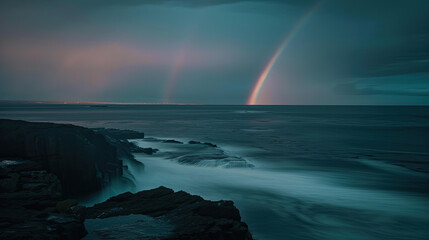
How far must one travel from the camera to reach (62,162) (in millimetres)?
9836

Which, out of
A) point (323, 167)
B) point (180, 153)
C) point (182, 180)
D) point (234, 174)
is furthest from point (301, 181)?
point (180, 153)

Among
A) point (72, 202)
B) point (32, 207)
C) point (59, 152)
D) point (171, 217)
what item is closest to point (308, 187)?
point (171, 217)

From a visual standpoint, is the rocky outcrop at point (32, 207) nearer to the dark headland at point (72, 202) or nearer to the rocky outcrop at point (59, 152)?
the dark headland at point (72, 202)

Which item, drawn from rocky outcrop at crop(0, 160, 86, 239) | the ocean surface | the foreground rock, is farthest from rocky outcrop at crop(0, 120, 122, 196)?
the foreground rock

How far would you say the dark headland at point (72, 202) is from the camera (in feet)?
18.9

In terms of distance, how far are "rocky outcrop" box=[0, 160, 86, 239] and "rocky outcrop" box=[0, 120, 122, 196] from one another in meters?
0.88

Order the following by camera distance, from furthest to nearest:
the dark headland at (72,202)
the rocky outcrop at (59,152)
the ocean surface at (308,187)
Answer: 1. the ocean surface at (308,187)
2. the rocky outcrop at (59,152)
3. the dark headland at (72,202)

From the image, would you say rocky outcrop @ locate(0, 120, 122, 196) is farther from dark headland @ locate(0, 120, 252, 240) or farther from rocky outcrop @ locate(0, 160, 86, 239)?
rocky outcrop @ locate(0, 160, 86, 239)

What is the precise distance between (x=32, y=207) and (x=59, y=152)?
380cm

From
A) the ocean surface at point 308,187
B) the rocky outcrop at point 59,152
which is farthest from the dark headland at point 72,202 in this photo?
the ocean surface at point 308,187

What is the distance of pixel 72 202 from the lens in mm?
6383

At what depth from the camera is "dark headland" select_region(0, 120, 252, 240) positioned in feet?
18.9

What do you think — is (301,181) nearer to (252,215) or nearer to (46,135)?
(252,215)

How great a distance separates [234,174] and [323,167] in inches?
269
